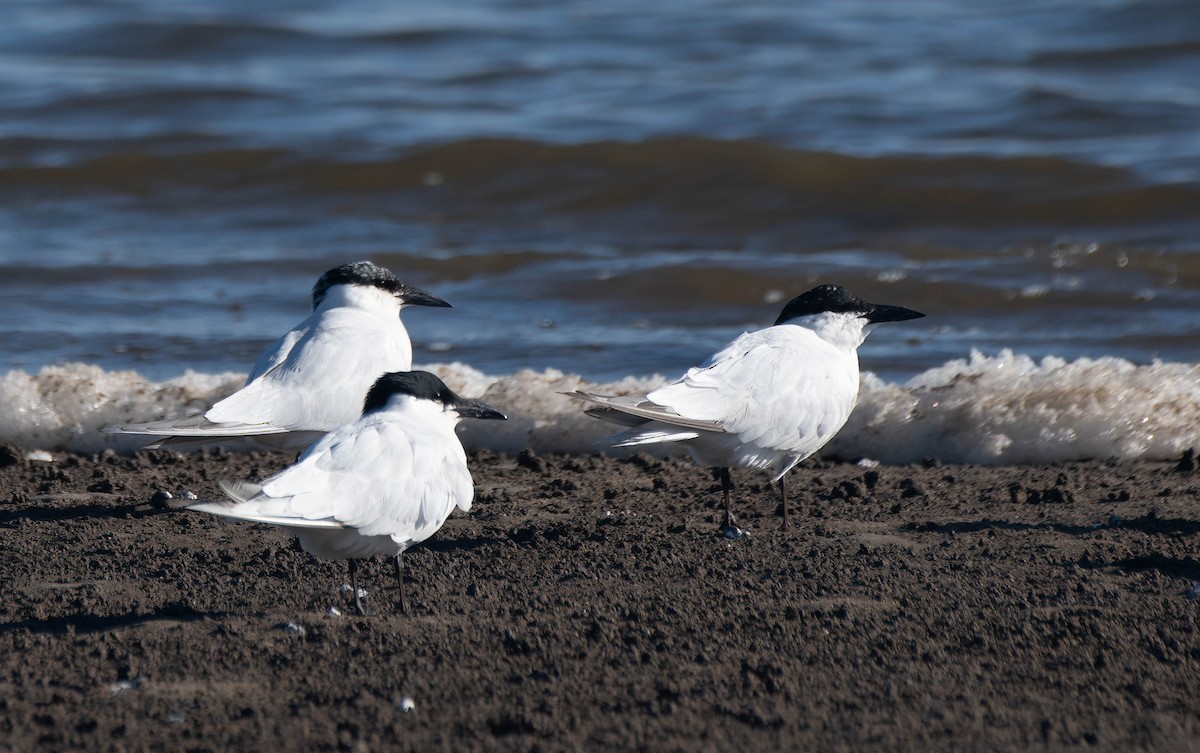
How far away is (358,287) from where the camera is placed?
6039 mm

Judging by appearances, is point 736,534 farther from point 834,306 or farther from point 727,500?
point 834,306

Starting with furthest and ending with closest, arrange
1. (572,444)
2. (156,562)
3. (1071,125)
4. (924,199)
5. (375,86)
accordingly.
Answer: (375,86) → (1071,125) → (924,199) → (572,444) → (156,562)

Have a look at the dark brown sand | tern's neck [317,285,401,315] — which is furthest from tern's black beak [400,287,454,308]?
the dark brown sand

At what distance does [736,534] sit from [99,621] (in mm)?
2097

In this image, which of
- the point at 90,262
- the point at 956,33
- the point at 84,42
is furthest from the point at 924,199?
the point at 84,42

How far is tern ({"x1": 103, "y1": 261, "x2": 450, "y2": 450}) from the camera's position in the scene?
5164 mm

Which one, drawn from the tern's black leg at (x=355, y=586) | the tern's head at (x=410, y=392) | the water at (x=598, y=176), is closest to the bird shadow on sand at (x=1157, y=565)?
the water at (x=598, y=176)

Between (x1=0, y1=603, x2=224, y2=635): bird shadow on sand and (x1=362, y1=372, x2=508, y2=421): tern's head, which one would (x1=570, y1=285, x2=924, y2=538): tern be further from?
(x1=0, y1=603, x2=224, y2=635): bird shadow on sand

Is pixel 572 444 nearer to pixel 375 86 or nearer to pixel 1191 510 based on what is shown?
pixel 1191 510

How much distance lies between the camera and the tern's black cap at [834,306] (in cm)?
554

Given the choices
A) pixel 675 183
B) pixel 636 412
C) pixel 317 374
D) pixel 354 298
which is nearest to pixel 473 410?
pixel 636 412

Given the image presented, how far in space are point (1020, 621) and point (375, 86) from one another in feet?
40.5

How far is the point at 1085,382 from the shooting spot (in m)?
6.43

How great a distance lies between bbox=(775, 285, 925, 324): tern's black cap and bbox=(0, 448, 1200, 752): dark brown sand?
26.6 inches
